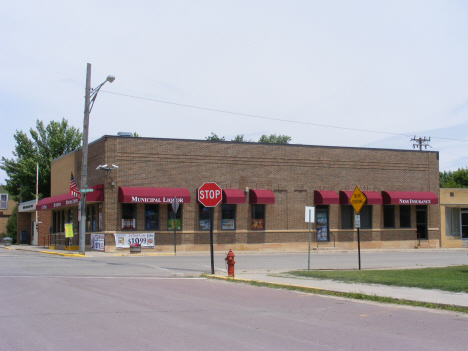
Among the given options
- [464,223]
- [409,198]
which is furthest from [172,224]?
[464,223]

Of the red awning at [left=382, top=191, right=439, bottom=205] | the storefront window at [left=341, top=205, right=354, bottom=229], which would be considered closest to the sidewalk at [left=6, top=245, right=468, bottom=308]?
the storefront window at [left=341, top=205, right=354, bottom=229]

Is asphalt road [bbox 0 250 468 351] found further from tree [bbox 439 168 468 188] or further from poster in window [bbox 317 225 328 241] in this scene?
tree [bbox 439 168 468 188]

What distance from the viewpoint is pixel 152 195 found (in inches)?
1237

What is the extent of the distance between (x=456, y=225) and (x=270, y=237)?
15492 millimetres

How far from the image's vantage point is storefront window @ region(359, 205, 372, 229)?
37.5 metres

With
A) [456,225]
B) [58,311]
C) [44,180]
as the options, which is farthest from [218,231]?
[44,180]

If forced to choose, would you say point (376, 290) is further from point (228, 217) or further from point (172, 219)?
point (228, 217)

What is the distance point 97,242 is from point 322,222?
15143 mm

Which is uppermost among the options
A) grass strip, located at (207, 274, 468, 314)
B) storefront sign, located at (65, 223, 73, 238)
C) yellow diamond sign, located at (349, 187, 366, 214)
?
yellow diamond sign, located at (349, 187, 366, 214)

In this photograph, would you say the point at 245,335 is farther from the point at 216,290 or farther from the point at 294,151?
the point at 294,151

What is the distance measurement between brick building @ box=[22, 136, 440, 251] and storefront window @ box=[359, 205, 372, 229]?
0.07m

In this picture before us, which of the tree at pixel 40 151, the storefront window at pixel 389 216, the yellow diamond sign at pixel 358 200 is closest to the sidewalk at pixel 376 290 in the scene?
the yellow diamond sign at pixel 358 200

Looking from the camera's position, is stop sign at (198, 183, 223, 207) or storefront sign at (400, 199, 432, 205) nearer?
stop sign at (198, 183, 223, 207)

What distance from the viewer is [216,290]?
45.9 ft
